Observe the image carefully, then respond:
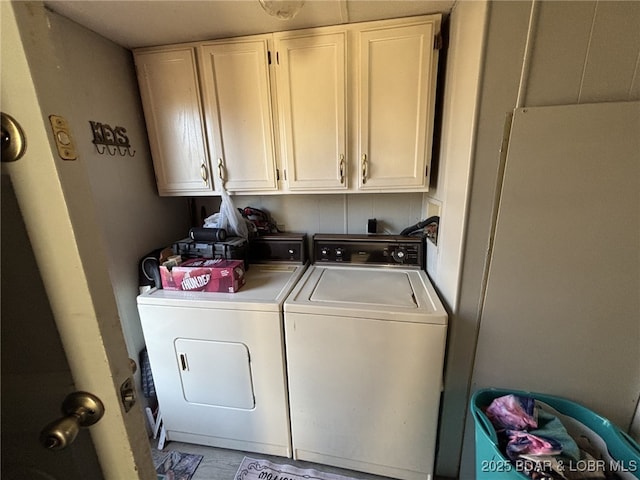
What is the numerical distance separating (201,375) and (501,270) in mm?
1578

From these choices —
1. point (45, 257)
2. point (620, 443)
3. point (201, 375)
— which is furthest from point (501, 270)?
point (201, 375)

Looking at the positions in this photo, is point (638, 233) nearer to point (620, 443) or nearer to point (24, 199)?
point (620, 443)

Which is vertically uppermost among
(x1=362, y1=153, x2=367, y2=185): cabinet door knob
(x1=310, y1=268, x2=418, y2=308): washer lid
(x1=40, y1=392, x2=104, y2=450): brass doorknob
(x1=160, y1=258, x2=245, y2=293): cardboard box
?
(x1=362, y1=153, x2=367, y2=185): cabinet door knob

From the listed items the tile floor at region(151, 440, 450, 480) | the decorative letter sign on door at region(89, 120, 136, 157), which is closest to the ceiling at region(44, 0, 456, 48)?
the decorative letter sign on door at region(89, 120, 136, 157)

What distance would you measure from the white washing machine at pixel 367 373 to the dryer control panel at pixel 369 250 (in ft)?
0.69

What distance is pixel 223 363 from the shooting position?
141cm

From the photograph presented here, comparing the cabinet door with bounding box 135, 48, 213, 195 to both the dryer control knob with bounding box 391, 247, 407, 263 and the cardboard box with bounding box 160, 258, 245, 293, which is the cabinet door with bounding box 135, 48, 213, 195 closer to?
the cardboard box with bounding box 160, 258, 245, 293

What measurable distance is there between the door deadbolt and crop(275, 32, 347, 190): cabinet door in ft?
4.14

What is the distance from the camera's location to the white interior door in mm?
418

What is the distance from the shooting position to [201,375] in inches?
57.7

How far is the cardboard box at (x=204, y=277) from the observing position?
1423 mm

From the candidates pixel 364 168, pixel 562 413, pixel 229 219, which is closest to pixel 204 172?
pixel 229 219

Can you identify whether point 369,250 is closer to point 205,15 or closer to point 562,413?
point 562,413

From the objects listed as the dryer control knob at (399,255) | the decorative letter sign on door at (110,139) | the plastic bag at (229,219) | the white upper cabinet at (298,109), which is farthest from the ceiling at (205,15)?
the dryer control knob at (399,255)
